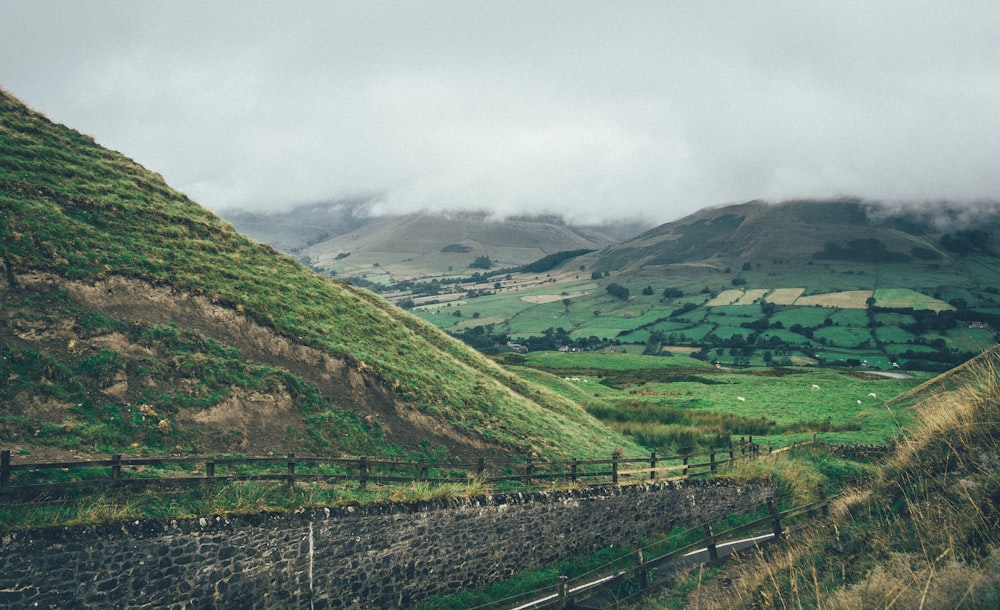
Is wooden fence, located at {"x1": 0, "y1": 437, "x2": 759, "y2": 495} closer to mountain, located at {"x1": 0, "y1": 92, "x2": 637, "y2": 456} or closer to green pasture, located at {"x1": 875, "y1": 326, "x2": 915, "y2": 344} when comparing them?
mountain, located at {"x1": 0, "y1": 92, "x2": 637, "y2": 456}

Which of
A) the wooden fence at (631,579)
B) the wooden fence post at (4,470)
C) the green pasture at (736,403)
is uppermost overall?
the wooden fence post at (4,470)

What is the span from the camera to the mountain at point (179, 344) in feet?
63.9

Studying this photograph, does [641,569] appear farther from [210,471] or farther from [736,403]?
[736,403]

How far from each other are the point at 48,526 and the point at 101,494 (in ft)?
7.11

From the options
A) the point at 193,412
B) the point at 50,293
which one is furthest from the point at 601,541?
the point at 50,293

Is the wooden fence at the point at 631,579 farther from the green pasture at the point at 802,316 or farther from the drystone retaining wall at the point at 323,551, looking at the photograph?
the green pasture at the point at 802,316

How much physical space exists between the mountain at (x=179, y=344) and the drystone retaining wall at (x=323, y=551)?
6380 millimetres

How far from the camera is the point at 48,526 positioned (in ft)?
38.1

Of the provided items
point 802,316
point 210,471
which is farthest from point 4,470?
point 802,316

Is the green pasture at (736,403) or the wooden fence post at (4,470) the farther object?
the green pasture at (736,403)

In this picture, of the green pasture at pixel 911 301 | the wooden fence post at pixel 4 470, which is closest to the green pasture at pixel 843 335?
the green pasture at pixel 911 301

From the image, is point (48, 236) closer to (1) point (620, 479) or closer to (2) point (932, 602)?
(1) point (620, 479)

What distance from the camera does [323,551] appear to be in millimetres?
15258

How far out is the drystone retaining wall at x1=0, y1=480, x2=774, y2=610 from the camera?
38.6 feet
